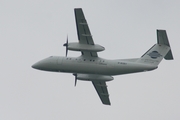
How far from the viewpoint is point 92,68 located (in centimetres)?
4106

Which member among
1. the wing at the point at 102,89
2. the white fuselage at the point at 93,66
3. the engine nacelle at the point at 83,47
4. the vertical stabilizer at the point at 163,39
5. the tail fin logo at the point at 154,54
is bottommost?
the wing at the point at 102,89

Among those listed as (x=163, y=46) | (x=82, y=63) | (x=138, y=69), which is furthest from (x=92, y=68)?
(x=163, y=46)

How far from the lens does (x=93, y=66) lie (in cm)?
4112

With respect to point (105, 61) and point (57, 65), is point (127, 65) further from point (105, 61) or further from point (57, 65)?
point (57, 65)

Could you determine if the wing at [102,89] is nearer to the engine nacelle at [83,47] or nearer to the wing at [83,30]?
the wing at [83,30]

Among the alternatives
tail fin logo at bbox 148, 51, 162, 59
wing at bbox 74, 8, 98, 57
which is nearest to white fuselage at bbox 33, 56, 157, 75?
wing at bbox 74, 8, 98, 57

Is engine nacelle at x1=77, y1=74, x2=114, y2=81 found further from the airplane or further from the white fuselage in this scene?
the white fuselage

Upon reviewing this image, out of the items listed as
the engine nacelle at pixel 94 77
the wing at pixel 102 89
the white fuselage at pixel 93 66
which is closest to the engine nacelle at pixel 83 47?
the white fuselage at pixel 93 66

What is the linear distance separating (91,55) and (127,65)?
12.7 feet

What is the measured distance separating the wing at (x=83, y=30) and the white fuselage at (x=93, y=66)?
0.60m

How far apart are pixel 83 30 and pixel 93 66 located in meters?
3.63

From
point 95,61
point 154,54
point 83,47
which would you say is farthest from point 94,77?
point 154,54

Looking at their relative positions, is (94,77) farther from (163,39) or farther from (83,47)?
(163,39)

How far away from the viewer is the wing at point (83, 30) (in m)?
39.0
